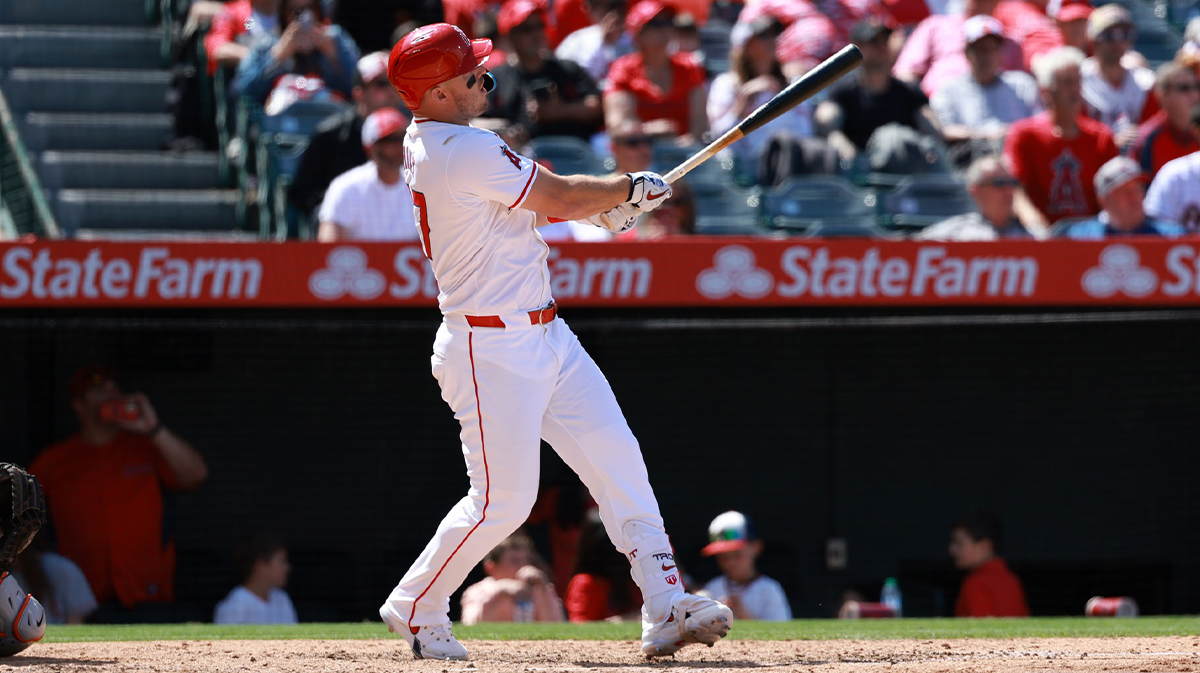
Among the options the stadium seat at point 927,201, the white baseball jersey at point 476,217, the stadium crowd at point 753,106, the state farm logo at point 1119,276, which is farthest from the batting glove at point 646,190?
the stadium seat at point 927,201

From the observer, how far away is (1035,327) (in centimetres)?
735

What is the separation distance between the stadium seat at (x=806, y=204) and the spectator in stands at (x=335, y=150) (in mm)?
1969

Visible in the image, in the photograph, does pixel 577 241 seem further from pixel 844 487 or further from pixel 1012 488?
pixel 1012 488

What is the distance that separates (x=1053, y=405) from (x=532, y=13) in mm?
3372

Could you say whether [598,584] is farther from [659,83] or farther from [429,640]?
[659,83]

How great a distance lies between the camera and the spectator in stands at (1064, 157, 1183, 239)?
22.8 ft

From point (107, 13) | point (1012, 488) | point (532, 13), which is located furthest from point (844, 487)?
point (107, 13)

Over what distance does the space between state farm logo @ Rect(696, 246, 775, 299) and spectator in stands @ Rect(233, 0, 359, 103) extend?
9.23 ft

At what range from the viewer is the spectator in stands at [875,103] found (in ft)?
26.6

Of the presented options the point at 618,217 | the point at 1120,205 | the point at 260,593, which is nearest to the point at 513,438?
the point at 618,217

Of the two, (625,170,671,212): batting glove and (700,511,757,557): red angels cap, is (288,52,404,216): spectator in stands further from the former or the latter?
(625,170,671,212): batting glove

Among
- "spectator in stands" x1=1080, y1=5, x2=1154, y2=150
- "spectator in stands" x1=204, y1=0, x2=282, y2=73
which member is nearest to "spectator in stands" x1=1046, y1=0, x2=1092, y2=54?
"spectator in stands" x1=1080, y1=5, x2=1154, y2=150

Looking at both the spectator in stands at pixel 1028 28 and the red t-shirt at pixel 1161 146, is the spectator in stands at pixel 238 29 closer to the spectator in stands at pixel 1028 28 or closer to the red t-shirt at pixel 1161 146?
the spectator in stands at pixel 1028 28

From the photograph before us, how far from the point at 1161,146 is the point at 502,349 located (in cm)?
520
